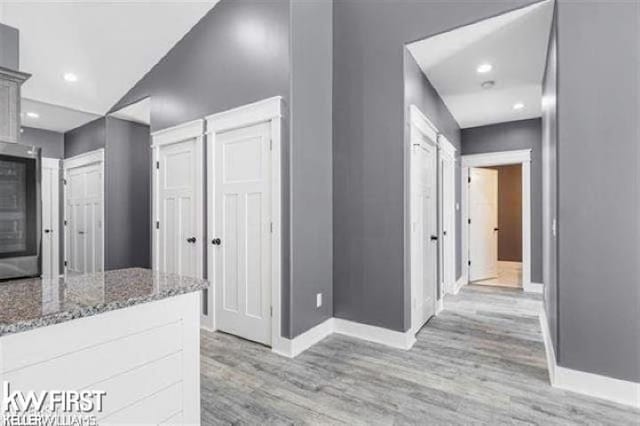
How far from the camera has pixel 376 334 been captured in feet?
10.1

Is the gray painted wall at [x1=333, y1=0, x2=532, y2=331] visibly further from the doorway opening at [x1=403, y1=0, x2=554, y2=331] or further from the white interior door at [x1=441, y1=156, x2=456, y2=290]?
the white interior door at [x1=441, y1=156, x2=456, y2=290]

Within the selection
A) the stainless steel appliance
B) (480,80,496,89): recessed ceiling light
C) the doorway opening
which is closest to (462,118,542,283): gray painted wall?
the doorway opening

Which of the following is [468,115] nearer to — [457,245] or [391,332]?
[457,245]

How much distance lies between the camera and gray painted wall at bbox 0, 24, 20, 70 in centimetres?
304

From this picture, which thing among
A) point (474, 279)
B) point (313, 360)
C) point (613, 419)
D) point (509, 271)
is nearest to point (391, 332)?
point (313, 360)

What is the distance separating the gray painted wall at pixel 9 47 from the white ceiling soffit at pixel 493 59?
3687 millimetres

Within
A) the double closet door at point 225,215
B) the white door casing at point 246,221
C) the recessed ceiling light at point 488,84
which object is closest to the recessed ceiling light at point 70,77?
the double closet door at point 225,215

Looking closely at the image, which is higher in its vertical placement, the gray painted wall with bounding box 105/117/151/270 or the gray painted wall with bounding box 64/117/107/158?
the gray painted wall with bounding box 64/117/107/158

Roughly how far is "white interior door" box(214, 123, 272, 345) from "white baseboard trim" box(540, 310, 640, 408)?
220 centimetres

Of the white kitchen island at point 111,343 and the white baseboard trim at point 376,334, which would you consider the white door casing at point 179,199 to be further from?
the white kitchen island at point 111,343

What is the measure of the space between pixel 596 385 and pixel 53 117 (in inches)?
280

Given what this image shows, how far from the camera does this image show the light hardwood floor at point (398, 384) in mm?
1980

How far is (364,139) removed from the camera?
316 centimetres

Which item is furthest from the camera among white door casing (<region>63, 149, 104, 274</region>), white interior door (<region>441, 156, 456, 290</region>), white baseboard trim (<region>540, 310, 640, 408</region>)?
white door casing (<region>63, 149, 104, 274</region>)
